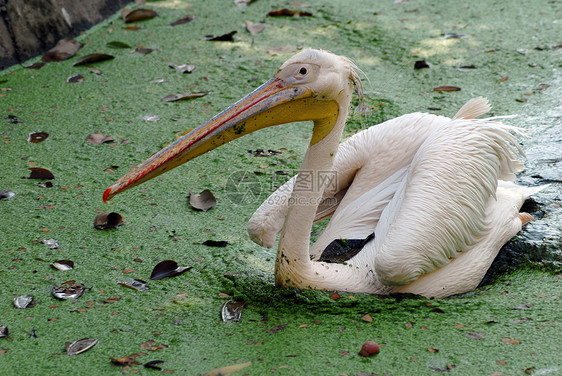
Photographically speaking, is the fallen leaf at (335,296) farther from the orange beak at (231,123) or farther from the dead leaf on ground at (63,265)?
the dead leaf on ground at (63,265)

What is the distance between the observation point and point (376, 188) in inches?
107

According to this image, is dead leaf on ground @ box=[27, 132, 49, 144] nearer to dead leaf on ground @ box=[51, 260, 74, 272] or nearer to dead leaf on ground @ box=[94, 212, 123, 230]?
dead leaf on ground @ box=[94, 212, 123, 230]

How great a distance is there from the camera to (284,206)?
255 centimetres

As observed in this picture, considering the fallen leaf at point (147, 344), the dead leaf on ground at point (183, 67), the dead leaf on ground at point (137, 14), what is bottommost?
the fallen leaf at point (147, 344)

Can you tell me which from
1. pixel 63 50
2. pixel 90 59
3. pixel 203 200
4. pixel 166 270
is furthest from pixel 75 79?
pixel 166 270

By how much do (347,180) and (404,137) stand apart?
316 millimetres

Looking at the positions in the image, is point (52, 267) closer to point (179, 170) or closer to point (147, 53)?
point (179, 170)

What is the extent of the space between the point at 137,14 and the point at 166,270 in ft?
10.3

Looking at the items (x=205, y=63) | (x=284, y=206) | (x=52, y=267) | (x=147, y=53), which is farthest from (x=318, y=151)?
(x=147, y=53)

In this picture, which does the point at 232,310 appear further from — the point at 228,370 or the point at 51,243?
the point at 51,243

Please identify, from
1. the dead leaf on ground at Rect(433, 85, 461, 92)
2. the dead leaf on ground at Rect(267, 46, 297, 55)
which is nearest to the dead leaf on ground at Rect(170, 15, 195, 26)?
the dead leaf on ground at Rect(267, 46, 297, 55)

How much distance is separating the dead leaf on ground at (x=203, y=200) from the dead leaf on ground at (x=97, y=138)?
2.57 ft

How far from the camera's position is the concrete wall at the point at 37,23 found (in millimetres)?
4164

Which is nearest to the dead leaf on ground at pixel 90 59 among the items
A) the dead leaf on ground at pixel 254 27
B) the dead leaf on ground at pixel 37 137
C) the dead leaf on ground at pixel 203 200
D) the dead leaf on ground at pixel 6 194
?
the dead leaf on ground at pixel 37 137
